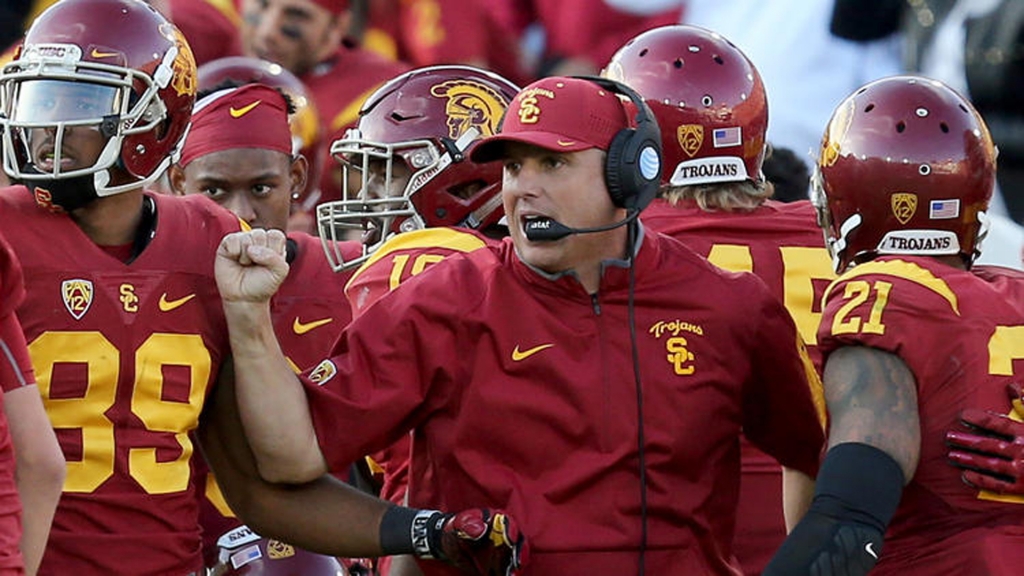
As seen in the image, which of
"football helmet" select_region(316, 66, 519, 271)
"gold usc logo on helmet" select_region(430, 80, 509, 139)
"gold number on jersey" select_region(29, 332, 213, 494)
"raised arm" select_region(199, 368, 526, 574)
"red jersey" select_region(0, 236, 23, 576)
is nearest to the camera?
"red jersey" select_region(0, 236, 23, 576)

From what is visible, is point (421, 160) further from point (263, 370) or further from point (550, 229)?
point (263, 370)

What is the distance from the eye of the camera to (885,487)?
4559 mm

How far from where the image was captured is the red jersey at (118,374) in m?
4.81

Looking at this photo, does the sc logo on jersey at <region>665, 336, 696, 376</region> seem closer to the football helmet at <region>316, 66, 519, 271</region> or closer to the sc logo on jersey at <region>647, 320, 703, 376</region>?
the sc logo on jersey at <region>647, 320, 703, 376</region>

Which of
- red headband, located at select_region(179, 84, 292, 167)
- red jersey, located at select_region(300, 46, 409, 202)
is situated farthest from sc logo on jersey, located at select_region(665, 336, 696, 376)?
red jersey, located at select_region(300, 46, 409, 202)

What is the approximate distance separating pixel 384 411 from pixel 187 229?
2.43 ft

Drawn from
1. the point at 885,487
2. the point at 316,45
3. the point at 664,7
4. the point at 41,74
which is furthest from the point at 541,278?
the point at 664,7

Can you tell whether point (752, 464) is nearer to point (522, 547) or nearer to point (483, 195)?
point (483, 195)

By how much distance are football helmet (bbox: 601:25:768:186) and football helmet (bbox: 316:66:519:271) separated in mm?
Result: 428

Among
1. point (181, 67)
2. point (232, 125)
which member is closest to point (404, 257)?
point (181, 67)

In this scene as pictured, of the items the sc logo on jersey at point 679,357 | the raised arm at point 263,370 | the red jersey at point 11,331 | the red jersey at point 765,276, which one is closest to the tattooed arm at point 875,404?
the sc logo on jersey at point 679,357

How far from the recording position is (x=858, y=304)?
15.6ft

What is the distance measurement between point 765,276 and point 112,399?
1869mm

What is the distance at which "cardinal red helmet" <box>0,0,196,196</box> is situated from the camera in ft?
15.9
